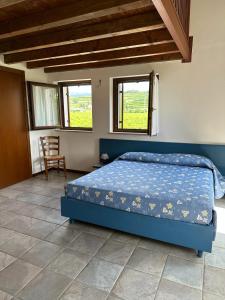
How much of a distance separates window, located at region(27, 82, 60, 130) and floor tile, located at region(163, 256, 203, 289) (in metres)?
3.55

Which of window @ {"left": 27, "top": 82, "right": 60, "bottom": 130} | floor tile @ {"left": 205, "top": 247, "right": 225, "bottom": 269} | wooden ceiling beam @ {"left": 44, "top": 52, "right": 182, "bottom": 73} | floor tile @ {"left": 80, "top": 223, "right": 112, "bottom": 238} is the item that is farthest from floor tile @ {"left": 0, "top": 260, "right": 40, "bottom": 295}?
wooden ceiling beam @ {"left": 44, "top": 52, "right": 182, "bottom": 73}

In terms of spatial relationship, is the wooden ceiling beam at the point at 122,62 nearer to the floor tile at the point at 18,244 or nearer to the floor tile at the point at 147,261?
the floor tile at the point at 147,261

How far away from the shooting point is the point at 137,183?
2559mm

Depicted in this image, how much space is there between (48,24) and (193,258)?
2734mm

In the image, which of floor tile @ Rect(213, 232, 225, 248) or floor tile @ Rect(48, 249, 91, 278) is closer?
floor tile @ Rect(48, 249, 91, 278)

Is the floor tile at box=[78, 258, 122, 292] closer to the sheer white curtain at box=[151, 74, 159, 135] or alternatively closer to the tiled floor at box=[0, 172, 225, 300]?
the tiled floor at box=[0, 172, 225, 300]

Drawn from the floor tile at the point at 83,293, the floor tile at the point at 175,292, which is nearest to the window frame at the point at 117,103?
the floor tile at the point at 175,292

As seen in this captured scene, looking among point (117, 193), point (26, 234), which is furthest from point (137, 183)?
point (26, 234)

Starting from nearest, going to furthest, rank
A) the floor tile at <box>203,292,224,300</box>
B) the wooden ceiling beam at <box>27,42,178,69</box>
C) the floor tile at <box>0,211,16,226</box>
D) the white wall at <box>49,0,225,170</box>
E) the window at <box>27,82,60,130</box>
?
the floor tile at <box>203,292,224,300</box> < the floor tile at <box>0,211,16,226</box> < the wooden ceiling beam at <box>27,42,178,69</box> < the white wall at <box>49,0,225,170</box> < the window at <box>27,82,60,130</box>

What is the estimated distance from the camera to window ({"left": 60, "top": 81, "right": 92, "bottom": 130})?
4547 mm

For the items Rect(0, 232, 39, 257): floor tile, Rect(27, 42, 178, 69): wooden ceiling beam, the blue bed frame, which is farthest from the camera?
Rect(27, 42, 178, 69): wooden ceiling beam

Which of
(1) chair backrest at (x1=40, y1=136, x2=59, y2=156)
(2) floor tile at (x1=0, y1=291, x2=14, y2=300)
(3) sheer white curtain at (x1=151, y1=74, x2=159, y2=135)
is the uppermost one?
(3) sheer white curtain at (x1=151, y1=74, x2=159, y2=135)

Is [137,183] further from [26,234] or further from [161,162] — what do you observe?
[26,234]

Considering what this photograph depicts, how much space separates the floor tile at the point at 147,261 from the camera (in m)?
1.88
